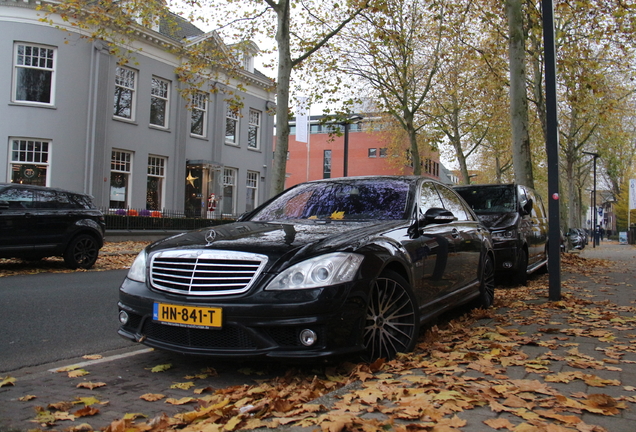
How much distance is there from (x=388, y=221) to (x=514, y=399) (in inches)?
79.4

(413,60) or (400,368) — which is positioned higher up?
(413,60)

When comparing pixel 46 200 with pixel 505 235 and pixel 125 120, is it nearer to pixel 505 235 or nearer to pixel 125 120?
pixel 505 235

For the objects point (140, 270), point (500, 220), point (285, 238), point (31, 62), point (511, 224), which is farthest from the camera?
point (31, 62)

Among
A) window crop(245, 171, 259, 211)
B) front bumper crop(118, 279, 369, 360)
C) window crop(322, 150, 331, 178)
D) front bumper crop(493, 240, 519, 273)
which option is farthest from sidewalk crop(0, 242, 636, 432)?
window crop(322, 150, 331, 178)

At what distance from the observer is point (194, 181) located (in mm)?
27109

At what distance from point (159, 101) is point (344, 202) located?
22.1 meters

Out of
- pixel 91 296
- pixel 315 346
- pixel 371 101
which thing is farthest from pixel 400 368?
pixel 371 101

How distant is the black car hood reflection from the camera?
371cm

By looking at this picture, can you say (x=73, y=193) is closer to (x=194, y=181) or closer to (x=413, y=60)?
(x=194, y=181)

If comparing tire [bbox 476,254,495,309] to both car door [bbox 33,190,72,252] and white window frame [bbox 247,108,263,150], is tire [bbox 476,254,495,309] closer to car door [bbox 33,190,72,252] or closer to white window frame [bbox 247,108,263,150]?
car door [bbox 33,190,72,252]

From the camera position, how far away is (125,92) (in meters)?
23.4

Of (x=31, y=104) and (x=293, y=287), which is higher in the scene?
(x=31, y=104)

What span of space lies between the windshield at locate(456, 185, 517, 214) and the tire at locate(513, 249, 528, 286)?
81 cm

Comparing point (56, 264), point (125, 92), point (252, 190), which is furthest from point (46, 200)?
point (252, 190)
